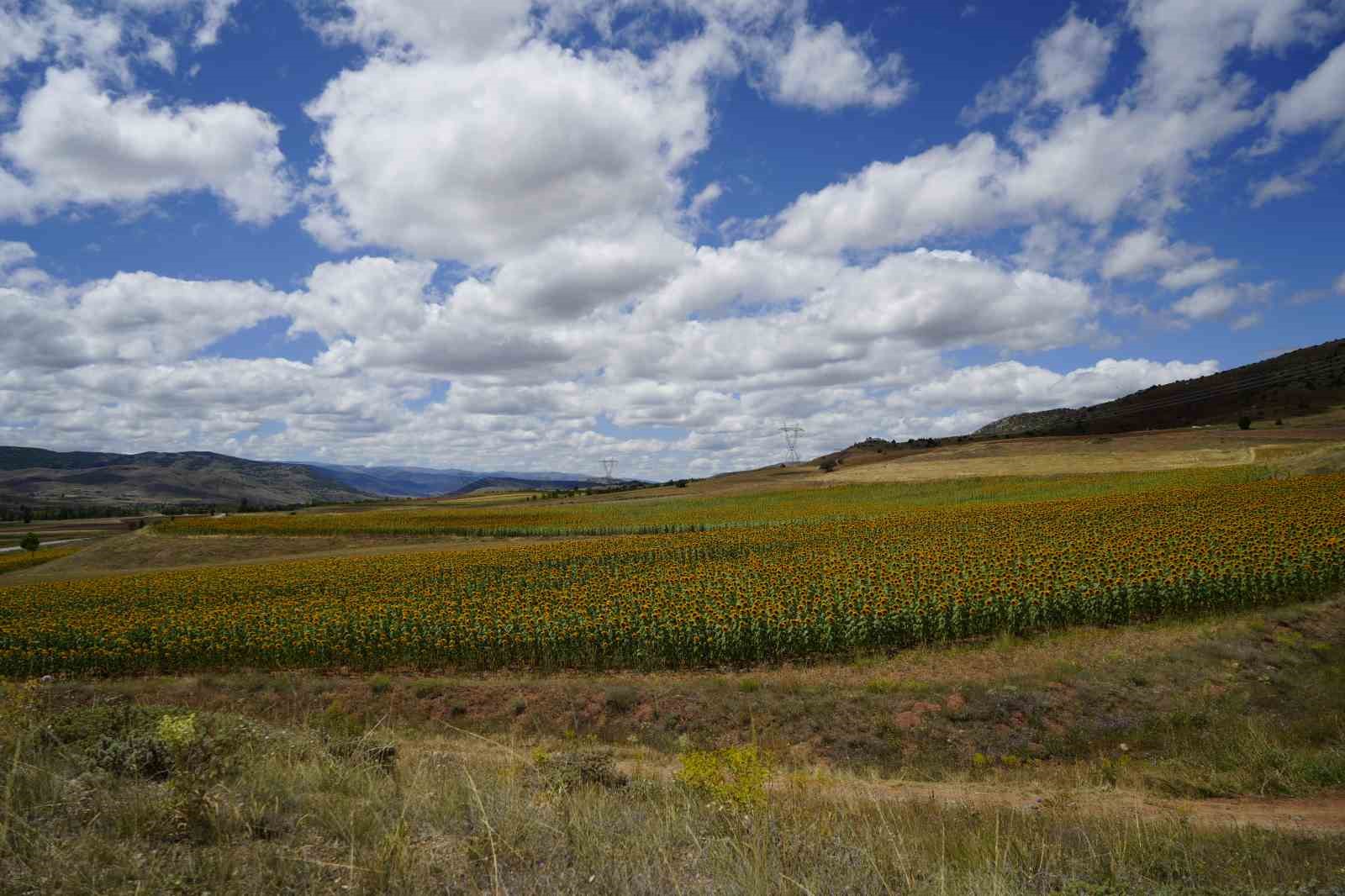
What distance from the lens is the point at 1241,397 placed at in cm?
10050

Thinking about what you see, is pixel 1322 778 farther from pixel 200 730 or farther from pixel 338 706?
pixel 338 706

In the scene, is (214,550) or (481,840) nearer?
(481,840)

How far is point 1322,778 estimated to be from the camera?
7.66 m

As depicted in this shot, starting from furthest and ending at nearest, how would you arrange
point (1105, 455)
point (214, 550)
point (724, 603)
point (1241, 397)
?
point (1241, 397) < point (1105, 455) < point (214, 550) < point (724, 603)

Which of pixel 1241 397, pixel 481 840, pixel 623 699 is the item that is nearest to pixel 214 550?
pixel 623 699

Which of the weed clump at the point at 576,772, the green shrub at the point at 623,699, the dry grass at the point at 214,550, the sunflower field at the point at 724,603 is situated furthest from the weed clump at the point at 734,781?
the dry grass at the point at 214,550

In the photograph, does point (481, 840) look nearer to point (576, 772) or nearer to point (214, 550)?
point (576, 772)

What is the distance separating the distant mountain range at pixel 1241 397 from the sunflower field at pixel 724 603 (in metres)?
85.7

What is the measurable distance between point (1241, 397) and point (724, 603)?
4775 inches

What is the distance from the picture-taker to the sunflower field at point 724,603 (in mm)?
15594

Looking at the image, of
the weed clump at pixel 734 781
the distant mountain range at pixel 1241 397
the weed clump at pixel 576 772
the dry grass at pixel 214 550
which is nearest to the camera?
the weed clump at pixel 734 781

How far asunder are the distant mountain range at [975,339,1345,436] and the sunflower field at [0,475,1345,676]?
281 feet

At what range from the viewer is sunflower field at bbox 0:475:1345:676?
15594 mm

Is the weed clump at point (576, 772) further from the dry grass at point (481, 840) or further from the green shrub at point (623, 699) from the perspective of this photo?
the green shrub at point (623, 699)
